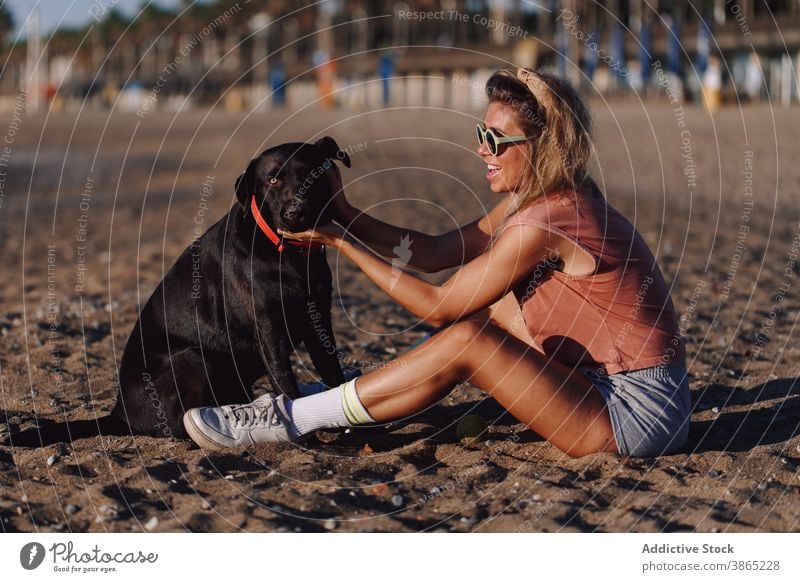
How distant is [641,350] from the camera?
4195mm

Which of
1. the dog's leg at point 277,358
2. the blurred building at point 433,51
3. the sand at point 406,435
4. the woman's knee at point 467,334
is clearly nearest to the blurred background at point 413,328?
the sand at point 406,435

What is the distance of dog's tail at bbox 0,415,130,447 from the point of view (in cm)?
441

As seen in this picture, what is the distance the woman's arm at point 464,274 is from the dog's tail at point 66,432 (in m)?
1.26

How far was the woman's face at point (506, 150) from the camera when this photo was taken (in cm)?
428

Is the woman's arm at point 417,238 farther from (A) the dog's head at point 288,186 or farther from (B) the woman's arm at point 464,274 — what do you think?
(B) the woman's arm at point 464,274

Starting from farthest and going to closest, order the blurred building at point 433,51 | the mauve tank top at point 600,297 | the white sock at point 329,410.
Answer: the blurred building at point 433,51 → the white sock at point 329,410 → the mauve tank top at point 600,297

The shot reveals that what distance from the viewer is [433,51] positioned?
50719 millimetres

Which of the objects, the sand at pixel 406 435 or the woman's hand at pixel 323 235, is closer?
the sand at pixel 406 435

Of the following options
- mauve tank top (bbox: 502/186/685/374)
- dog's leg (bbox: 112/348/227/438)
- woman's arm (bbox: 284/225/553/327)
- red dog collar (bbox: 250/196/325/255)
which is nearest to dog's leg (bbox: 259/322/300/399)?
dog's leg (bbox: 112/348/227/438)

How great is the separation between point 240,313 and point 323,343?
0.41m

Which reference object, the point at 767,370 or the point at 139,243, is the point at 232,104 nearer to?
the point at 139,243

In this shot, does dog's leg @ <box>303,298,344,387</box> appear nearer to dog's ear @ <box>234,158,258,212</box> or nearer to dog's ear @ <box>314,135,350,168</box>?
dog's ear @ <box>234,158,258,212</box>

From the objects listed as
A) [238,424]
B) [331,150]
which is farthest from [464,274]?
[238,424]
